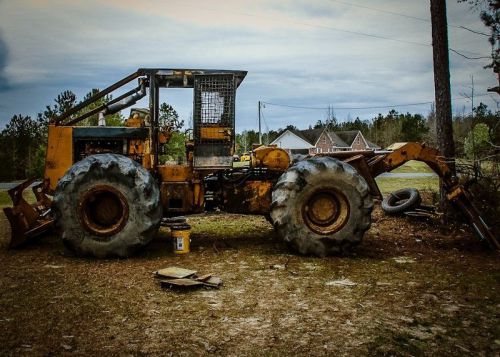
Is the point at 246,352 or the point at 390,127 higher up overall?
the point at 390,127

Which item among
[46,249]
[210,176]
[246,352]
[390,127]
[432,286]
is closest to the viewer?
[246,352]

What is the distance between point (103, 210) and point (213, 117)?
205cm

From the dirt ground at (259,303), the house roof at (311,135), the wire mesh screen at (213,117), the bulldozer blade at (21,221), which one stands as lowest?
the dirt ground at (259,303)

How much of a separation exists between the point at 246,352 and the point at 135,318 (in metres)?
1.17

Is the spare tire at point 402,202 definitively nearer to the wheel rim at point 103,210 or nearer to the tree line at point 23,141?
the wheel rim at point 103,210

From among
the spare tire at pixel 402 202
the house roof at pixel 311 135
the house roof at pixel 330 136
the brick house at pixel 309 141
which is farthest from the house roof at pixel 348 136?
the spare tire at pixel 402 202

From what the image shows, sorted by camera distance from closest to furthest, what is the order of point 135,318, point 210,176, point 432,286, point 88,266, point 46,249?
point 135,318 < point 432,286 < point 88,266 < point 46,249 < point 210,176

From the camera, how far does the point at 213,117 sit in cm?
645

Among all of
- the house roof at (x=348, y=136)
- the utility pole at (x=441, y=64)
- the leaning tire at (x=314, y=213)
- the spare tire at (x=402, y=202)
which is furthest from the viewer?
the house roof at (x=348, y=136)

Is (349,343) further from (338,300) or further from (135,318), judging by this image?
(135,318)

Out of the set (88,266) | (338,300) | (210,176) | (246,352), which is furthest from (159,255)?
(246,352)

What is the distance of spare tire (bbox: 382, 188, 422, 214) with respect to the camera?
29.7 feet

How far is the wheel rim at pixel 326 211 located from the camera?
596 centimetres

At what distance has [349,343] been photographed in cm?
330
